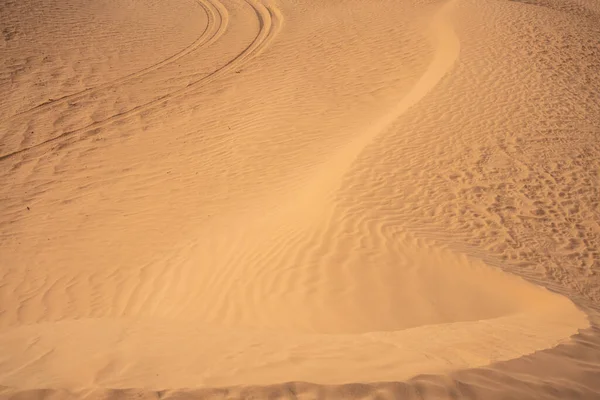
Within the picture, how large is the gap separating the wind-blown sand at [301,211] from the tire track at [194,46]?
14 cm

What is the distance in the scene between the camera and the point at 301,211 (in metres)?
6.46

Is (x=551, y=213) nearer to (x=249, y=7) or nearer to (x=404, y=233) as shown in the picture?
(x=404, y=233)

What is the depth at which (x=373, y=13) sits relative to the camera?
16.4 m

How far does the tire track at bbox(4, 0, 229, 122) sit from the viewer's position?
10.2m

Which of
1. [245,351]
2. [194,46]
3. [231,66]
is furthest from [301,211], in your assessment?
[194,46]

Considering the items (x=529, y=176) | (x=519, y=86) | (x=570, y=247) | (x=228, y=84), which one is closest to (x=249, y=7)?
(x=228, y=84)

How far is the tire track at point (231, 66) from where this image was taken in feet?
30.4

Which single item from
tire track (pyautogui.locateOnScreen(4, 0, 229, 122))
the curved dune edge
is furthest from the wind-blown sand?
tire track (pyautogui.locateOnScreen(4, 0, 229, 122))

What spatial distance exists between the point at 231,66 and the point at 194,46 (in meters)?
1.99

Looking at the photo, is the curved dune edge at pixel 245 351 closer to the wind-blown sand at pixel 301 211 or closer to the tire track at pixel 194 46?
the wind-blown sand at pixel 301 211

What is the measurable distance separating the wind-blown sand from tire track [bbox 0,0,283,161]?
8 centimetres

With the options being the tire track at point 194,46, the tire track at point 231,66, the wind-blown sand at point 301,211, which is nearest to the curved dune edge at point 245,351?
the wind-blown sand at point 301,211

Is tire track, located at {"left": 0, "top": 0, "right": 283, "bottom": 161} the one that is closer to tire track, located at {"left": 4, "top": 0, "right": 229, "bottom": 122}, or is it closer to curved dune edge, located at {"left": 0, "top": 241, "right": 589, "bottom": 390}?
tire track, located at {"left": 4, "top": 0, "right": 229, "bottom": 122}

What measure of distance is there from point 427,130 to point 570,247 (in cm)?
342
